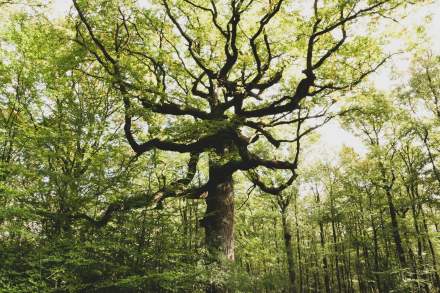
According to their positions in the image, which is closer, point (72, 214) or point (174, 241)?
point (72, 214)

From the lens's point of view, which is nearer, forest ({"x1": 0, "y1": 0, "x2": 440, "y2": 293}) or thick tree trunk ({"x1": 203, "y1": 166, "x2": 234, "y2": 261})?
forest ({"x1": 0, "y1": 0, "x2": 440, "y2": 293})

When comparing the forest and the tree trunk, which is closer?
the forest

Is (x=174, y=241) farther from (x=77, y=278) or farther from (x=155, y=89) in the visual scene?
(x=155, y=89)

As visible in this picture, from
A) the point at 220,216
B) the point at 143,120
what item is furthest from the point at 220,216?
the point at 143,120

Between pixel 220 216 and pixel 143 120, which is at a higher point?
pixel 143 120

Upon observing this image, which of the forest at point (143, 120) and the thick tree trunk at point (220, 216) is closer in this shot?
the forest at point (143, 120)

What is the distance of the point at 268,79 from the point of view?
1046 centimetres

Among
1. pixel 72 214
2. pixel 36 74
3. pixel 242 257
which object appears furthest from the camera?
pixel 242 257

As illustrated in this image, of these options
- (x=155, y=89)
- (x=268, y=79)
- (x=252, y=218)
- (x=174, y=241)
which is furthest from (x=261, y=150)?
(x=252, y=218)

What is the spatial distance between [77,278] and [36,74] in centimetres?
461

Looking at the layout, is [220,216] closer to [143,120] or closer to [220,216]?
[220,216]

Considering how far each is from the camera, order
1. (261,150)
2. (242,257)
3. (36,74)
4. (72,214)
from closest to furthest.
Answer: (72,214), (36,74), (242,257), (261,150)

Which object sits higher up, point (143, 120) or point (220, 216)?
point (143, 120)

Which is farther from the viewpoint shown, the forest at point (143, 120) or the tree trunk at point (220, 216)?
the tree trunk at point (220, 216)
